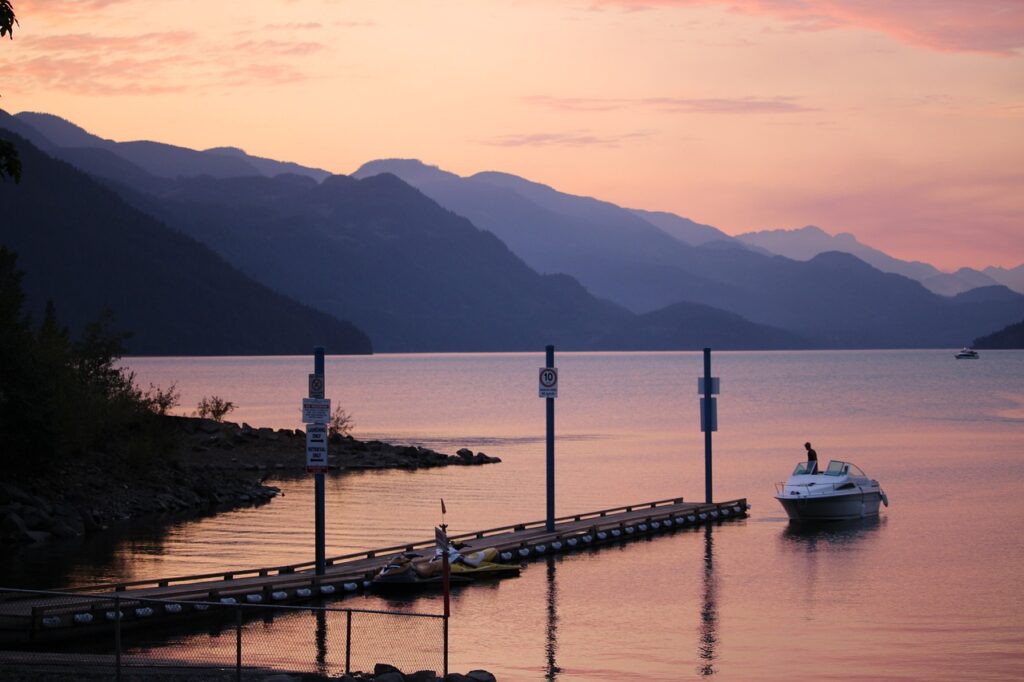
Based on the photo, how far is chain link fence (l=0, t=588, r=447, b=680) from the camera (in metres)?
21.9

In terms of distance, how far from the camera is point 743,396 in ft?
537

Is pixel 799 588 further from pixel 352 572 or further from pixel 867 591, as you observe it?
pixel 352 572

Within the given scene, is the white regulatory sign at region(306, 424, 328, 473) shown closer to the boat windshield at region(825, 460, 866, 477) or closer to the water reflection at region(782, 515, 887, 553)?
the water reflection at region(782, 515, 887, 553)

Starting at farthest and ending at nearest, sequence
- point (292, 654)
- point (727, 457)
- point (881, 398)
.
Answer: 1. point (881, 398)
2. point (727, 457)
3. point (292, 654)

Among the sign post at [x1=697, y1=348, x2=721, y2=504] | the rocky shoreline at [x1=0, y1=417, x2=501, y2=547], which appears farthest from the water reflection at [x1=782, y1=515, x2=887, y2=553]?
the rocky shoreline at [x1=0, y1=417, x2=501, y2=547]

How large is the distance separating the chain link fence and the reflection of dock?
33mm

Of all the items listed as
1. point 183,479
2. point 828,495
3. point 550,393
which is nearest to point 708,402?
point 828,495

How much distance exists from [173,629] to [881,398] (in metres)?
139

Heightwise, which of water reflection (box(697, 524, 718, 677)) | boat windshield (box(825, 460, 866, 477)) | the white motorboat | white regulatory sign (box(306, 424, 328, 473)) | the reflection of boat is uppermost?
white regulatory sign (box(306, 424, 328, 473))

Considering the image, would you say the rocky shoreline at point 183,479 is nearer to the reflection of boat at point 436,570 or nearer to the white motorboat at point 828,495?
the reflection of boat at point 436,570

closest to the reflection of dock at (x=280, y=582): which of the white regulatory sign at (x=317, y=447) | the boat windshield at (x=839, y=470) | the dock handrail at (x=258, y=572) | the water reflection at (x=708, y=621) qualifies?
the dock handrail at (x=258, y=572)

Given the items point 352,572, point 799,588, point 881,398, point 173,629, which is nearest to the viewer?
point 173,629

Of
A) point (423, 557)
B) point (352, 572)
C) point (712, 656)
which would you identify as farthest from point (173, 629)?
point (712, 656)

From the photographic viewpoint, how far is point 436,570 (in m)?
31.5
